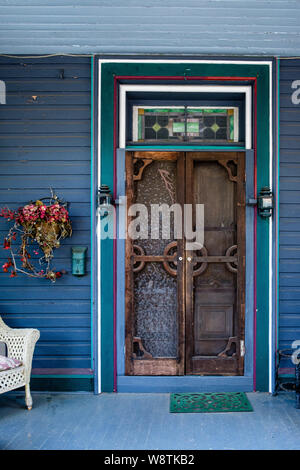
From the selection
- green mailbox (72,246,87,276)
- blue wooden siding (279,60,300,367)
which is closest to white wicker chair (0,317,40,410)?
green mailbox (72,246,87,276)

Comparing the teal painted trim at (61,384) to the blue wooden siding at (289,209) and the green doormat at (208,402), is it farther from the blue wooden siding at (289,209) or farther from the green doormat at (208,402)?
the blue wooden siding at (289,209)

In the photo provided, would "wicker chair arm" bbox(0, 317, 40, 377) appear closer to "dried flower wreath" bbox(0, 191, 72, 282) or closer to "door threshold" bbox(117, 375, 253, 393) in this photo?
"dried flower wreath" bbox(0, 191, 72, 282)

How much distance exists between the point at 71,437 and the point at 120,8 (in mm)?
3413

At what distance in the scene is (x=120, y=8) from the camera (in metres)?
3.23

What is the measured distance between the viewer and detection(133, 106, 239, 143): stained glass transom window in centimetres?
404

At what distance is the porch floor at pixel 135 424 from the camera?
2.91m

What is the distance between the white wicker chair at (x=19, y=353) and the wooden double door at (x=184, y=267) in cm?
93

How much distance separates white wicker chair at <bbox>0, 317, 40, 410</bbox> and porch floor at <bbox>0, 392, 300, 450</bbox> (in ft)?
0.90

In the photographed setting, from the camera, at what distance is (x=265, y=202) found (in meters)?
3.77

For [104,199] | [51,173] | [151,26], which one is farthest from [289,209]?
[51,173]

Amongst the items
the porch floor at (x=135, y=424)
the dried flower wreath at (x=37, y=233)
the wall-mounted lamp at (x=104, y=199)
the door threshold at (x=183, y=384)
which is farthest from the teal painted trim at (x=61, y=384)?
the wall-mounted lamp at (x=104, y=199)

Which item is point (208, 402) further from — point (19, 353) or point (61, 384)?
point (19, 353)

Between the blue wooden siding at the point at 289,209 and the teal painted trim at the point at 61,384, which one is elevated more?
the blue wooden siding at the point at 289,209
